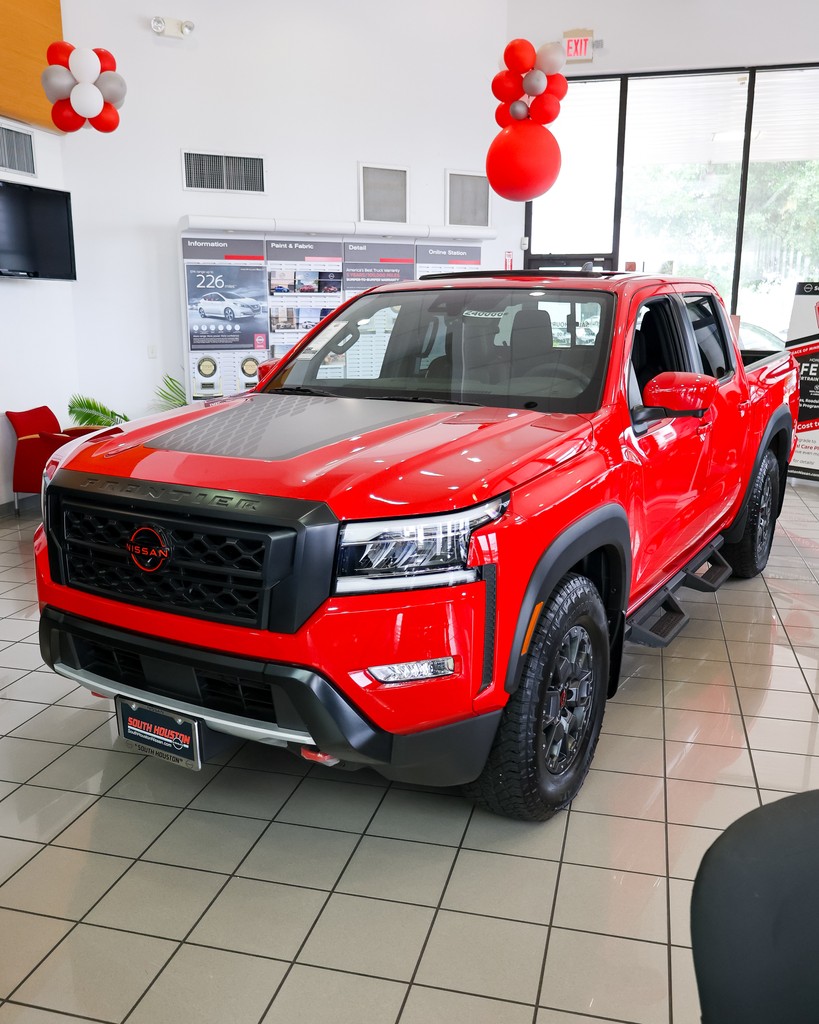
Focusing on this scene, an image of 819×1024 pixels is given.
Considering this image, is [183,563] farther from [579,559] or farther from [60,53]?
[60,53]

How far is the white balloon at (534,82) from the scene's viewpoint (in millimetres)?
6895

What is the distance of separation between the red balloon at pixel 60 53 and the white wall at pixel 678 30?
5.36 meters

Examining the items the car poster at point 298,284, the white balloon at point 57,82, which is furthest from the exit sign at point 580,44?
the white balloon at point 57,82

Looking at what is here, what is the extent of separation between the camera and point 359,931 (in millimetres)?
2104

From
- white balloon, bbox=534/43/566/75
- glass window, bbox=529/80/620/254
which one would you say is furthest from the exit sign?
white balloon, bbox=534/43/566/75

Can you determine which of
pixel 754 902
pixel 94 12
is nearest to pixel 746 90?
pixel 94 12

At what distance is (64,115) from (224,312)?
2.31 meters

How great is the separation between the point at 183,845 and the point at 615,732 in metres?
1.50

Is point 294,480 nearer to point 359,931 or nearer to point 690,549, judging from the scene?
point 359,931

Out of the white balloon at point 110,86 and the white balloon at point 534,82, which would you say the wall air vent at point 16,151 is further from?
the white balloon at point 534,82

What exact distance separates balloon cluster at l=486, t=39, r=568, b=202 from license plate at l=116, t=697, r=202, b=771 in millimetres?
5781

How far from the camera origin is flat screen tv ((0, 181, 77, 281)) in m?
6.55

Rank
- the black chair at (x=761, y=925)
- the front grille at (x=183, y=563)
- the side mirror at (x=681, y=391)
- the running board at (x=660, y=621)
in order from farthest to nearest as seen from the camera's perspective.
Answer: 1. the running board at (x=660, y=621)
2. the side mirror at (x=681, y=391)
3. the front grille at (x=183, y=563)
4. the black chair at (x=761, y=925)

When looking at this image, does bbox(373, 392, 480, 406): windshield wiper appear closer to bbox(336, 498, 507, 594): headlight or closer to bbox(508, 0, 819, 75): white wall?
bbox(336, 498, 507, 594): headlight
